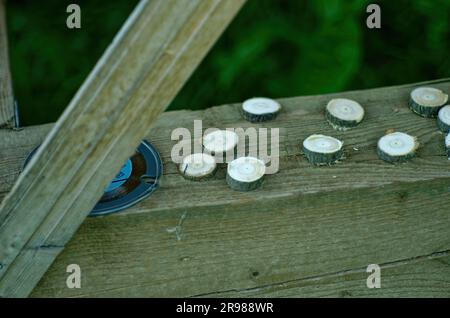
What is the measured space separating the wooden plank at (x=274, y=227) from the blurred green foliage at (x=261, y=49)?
33.1 inches

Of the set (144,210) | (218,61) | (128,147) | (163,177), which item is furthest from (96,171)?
(218,61)

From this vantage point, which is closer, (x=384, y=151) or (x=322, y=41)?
(x=384, y=151)

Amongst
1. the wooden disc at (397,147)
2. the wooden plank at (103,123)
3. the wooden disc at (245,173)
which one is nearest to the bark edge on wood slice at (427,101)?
the wooden disc at (397,147)

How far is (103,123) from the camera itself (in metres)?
1.35

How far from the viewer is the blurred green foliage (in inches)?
107

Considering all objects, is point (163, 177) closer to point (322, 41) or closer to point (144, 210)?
point (144, 210)

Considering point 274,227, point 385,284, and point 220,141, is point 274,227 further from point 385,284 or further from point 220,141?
point 385,284

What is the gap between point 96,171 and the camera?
1416 millimetres

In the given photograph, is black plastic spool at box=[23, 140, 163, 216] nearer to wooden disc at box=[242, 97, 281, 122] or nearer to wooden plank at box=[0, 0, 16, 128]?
wooden plank at box=[0, 0, 16, 128]

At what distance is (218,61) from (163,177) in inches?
44.8

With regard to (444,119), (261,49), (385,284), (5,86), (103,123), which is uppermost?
(261,49)

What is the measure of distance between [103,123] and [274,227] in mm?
596

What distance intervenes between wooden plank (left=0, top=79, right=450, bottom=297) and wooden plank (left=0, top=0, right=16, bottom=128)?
69 millimetres

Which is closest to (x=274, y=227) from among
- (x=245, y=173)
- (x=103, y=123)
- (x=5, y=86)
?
(x=245, y=173)
